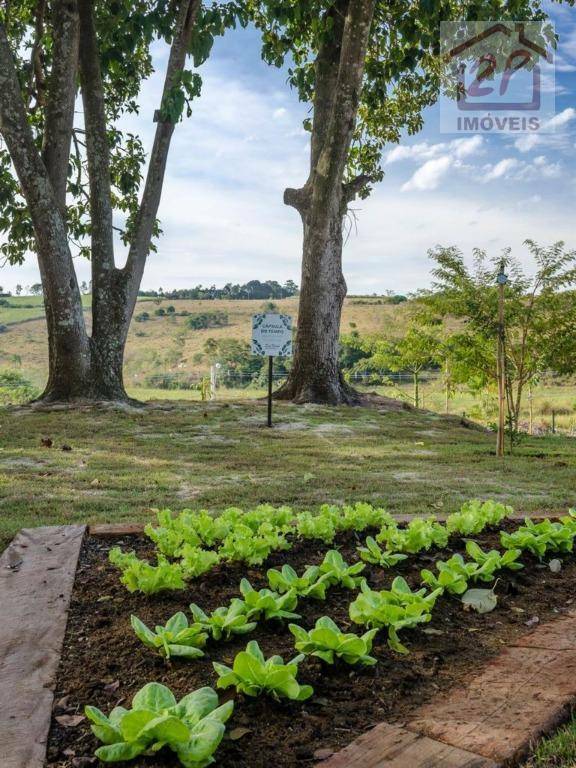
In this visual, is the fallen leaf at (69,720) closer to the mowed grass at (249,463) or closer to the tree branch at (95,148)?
the mowed grass at (249,463)

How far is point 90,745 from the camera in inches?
60.4

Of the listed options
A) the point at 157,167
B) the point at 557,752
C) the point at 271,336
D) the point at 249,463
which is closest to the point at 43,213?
the point at 157,167

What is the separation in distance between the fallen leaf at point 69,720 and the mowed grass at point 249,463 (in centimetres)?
198

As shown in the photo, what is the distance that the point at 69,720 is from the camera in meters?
1.63

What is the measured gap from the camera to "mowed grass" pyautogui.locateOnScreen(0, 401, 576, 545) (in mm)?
4766

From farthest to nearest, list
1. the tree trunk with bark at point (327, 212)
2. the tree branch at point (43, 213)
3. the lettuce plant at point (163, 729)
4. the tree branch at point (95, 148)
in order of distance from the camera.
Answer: the tree trunk with bark at point (327, 212) → the tree branch at point (95, 148) → the tree branch at point (43, 213) → the lettuce plant at point (163, 729)

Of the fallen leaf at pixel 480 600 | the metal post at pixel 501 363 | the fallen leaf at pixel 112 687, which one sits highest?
the metal post at pixel 501 363

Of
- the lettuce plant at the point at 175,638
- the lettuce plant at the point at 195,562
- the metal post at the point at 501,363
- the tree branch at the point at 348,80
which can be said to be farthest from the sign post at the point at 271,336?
the lettuce plant at the point at 175,638

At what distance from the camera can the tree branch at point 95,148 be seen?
1075 cm

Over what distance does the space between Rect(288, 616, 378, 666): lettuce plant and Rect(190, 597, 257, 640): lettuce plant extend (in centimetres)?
19

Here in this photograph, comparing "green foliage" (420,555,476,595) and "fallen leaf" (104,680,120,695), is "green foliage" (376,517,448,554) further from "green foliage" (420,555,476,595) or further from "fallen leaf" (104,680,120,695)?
"fallen leaf" (104,680,120,695)

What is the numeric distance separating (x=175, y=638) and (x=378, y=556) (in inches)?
39.1

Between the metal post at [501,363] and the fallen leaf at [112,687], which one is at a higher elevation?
the metal post at [501,363]

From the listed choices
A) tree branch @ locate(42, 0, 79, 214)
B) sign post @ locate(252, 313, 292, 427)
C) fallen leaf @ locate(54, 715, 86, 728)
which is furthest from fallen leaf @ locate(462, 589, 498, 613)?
tree branch @ locate(42, 0, 79, 214)
